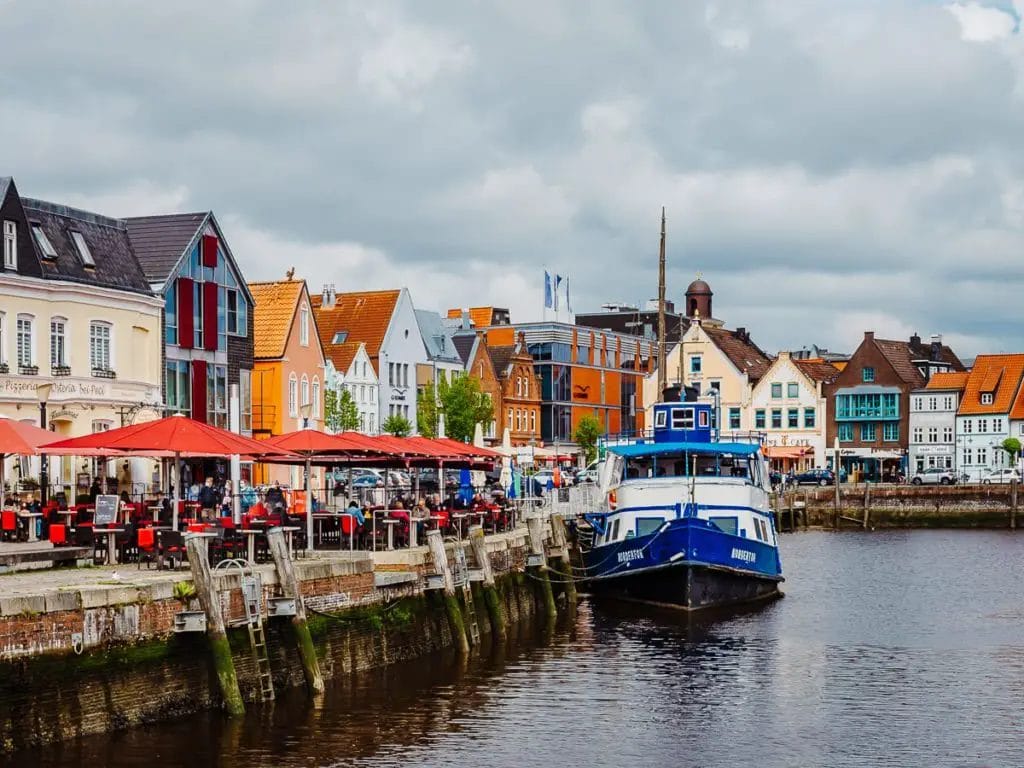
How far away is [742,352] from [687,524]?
91883 mm

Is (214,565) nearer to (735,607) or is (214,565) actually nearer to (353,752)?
(353,752)

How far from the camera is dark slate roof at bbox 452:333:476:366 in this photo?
375 feet

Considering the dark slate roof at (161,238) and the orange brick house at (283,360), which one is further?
the orange brick house at (283,360)

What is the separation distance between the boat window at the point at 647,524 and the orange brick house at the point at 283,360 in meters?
25.6

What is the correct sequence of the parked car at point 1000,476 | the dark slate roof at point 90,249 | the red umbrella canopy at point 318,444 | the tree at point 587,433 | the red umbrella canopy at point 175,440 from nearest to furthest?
the red umbrella canopy at point 175,440 → the red umbrella canopy at point 318,444 → the dark slate roof at point 90,249 → the parked car at point 1000,476 → the tree at point 587,433

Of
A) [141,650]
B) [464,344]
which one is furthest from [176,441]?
[464,344]

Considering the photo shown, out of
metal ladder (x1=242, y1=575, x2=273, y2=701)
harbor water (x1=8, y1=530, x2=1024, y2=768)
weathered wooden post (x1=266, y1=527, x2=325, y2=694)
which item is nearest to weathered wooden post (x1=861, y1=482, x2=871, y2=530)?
harbor water (x1=8, y1=530, x2=1024, y2=768)

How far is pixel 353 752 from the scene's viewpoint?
24859 millimetres

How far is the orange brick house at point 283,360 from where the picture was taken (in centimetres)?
7188

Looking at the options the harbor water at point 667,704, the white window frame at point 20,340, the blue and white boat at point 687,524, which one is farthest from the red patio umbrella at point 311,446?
the white window frame at point 20,340

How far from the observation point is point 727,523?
46.6 metres

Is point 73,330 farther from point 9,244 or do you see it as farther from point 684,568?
point 684,568

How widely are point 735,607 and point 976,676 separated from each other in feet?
41.0

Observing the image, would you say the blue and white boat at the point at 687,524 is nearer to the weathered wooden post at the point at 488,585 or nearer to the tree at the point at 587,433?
the weathered wooden post at the point at 488,585
